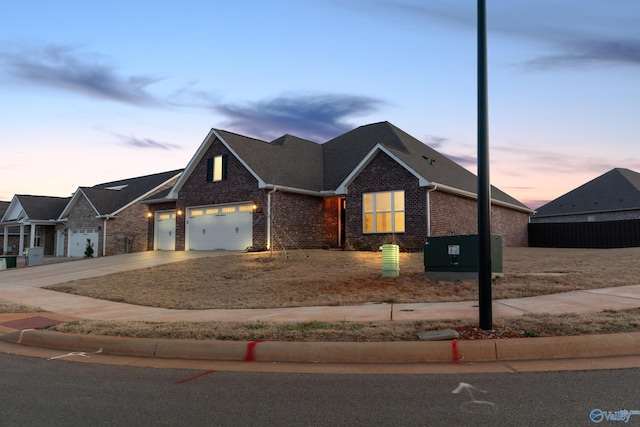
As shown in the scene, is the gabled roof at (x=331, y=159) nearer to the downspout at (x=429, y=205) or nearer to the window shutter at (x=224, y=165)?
the downspout at (x=429, y=205)

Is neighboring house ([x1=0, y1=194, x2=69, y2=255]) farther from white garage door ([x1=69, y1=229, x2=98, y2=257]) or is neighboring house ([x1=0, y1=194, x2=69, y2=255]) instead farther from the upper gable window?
the upper gable window

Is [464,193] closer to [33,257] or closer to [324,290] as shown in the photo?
[324,290]

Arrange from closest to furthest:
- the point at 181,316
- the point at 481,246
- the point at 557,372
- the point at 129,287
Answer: the point at 557,372 → the point at 481,246 → the point at 181,316 → the point at 129,287

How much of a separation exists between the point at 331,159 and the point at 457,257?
17156 millimetres

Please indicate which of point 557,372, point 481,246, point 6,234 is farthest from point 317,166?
point 6,234

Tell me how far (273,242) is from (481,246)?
1634cm

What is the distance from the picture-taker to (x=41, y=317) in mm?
10086

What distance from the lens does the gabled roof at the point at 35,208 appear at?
3809cm

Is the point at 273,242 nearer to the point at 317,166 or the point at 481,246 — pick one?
the point at 317,166

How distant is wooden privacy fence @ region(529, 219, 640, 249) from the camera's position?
2769cm

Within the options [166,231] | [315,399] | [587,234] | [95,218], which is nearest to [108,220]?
[95,218]

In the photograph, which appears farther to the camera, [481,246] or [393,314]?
[393,314]

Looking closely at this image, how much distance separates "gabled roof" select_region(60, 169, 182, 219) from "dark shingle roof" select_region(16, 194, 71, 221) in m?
2.11

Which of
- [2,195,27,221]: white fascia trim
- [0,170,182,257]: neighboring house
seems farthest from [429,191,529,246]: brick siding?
[2,195,27,221]: white fascia trim
